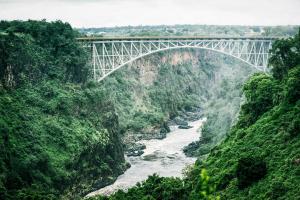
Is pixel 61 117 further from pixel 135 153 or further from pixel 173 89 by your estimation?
pixel 173 89

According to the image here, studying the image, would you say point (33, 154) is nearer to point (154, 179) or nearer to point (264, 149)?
point (154, 179)

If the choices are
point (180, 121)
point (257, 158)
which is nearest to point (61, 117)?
point (257, 158)

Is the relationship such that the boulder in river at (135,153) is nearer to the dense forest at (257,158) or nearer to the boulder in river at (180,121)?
the boulder in river at (180,121)

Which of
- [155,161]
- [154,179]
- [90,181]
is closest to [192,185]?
[154,179]

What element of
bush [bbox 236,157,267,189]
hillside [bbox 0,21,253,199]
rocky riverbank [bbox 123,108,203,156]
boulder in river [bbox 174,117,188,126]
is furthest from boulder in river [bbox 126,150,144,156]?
bush [bbox 236,157,267,189]

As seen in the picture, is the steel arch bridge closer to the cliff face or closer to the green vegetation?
the green vegetation
